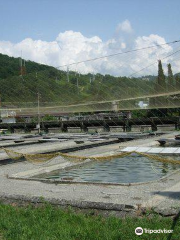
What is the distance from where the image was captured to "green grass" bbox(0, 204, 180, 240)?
5.85 meters

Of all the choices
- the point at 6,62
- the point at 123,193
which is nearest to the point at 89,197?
the point at 123,193

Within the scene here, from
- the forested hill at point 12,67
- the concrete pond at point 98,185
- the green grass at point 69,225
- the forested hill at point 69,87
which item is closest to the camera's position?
the green grass at point 69,225

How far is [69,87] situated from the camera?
161 ft

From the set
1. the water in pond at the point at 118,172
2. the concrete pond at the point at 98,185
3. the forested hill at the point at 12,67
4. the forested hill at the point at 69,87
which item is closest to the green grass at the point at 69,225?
the concrete pond at the point at 98,185

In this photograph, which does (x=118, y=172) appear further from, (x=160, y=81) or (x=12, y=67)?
(x=12, y=67)

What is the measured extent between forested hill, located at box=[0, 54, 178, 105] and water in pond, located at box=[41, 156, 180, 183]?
68.5 ft

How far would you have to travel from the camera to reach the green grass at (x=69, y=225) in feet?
19.2

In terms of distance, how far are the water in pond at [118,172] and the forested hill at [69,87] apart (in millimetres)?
20876

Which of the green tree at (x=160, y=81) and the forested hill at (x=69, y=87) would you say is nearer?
the green tree at (x=160, y=81)

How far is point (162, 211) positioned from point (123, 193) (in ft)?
7.42

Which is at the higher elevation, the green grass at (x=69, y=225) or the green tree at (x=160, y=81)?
the green tree at (x=160, y=81)

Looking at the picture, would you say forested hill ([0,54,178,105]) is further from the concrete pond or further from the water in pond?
the concrete pond

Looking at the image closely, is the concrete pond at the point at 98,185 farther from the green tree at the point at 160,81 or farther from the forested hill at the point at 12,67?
the forested hill at the point at 12,67

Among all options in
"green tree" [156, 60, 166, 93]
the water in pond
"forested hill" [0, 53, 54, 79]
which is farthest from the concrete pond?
"forested hill" [0, 53, 54, 79]
